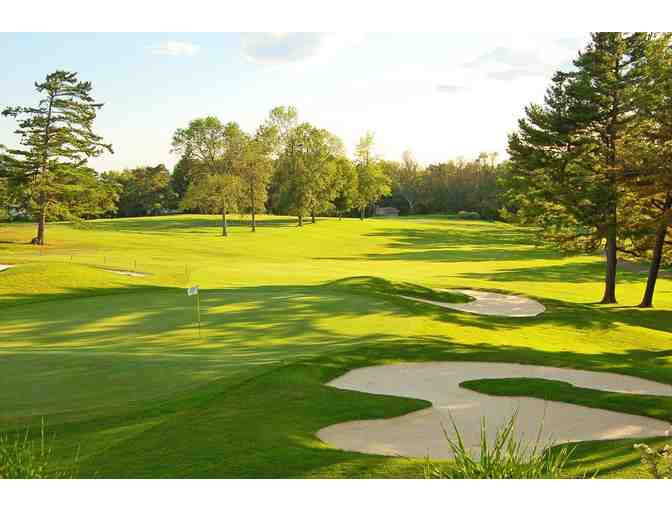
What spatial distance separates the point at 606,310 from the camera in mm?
24422

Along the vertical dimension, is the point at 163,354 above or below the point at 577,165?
below

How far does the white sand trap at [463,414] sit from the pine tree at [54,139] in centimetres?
3362

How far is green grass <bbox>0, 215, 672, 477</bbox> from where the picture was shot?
23.4ft

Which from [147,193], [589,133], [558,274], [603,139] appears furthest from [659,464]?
[147,193]

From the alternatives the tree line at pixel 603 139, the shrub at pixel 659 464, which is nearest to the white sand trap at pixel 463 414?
the shrub at pixel 659 464

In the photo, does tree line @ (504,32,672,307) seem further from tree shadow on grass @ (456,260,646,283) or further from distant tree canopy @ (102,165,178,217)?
distant tree canopy @ (102,165,178,217)

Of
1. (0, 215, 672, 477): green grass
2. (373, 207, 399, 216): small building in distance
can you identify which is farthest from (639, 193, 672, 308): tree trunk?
(373, 207, 399, 216): small building in distance

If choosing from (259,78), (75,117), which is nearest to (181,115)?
(75,117)

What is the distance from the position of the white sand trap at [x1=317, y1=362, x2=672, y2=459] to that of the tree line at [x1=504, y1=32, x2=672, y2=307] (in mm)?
13568

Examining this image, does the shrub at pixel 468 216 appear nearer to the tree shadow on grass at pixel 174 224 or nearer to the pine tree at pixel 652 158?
the tree shadow on grass at pixel 174 224

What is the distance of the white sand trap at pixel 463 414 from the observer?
25.7 ft
